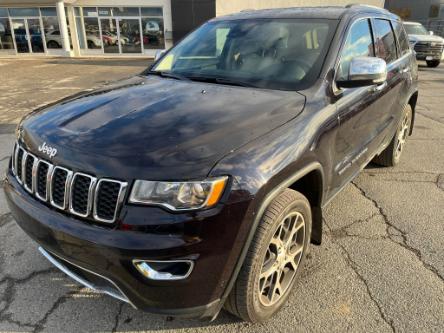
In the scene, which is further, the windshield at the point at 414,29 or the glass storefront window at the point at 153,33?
the glass storefront window at the point at 153,33

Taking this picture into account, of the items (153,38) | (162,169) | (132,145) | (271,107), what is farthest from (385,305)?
(153,38)

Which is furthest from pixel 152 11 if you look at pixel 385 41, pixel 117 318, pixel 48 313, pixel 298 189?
pixel 117 318

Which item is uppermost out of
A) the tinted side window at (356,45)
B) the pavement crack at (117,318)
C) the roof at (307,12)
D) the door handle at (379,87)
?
the roof at (307,12)

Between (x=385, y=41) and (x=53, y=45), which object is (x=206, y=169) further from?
(x=53, y=45)

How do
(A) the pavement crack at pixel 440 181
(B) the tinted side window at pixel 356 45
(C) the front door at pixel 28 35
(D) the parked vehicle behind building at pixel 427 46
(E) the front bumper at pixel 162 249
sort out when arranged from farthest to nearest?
(C) the front door at pixel 28 35, (D) the parked vehicle behind building at pixel 427 46, (A) the pavement crack at pixel 440 181, (B) the tinted side window at pixel 356 45, (E) the front bumper at pixel 162 249

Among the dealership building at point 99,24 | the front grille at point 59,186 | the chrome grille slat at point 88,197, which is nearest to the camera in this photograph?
the chrome grille slat at point 88,197

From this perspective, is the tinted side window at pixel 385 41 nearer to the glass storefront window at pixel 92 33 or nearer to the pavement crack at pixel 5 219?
the pavement crack at pixel 5 219

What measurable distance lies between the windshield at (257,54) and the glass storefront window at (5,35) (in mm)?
25350

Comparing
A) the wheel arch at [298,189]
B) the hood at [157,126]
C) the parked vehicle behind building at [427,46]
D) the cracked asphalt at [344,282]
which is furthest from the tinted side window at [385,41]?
the parked vehicle behind building at [427,46]

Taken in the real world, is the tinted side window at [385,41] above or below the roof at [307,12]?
below

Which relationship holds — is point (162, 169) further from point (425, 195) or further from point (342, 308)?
point (425, 195)

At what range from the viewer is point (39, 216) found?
211 centimetres

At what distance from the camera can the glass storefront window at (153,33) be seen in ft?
78.3

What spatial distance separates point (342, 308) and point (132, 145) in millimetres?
1710
